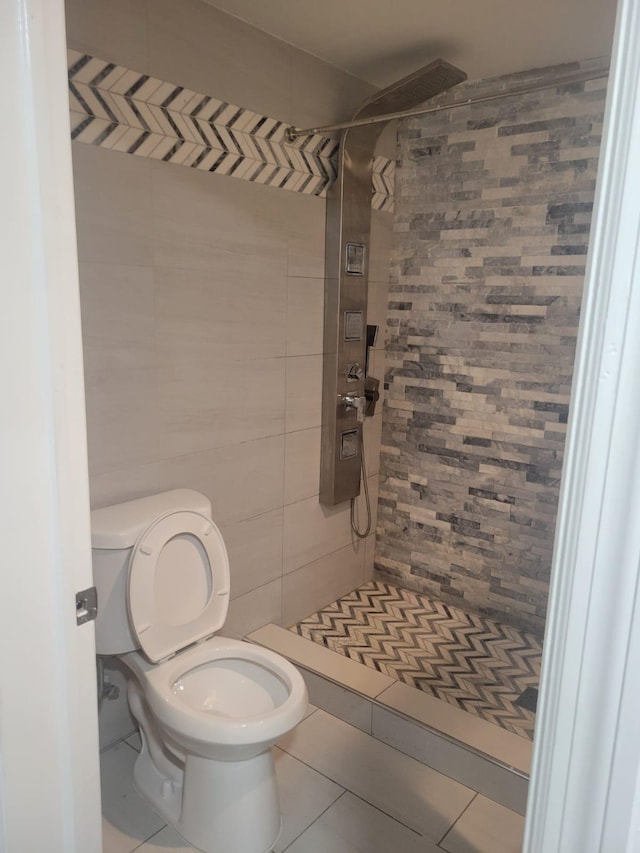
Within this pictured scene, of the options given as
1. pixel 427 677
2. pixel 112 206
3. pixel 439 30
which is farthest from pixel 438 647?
pixel 439 30

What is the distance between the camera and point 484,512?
2.75 meters

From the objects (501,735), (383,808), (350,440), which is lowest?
(383,808)

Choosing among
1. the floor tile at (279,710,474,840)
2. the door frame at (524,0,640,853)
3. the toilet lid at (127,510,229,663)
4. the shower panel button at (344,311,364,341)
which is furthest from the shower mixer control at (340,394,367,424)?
the door frame at (524,0,640,853)

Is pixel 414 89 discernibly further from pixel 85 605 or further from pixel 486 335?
pixel 85 605

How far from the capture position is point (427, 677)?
7.87 feet

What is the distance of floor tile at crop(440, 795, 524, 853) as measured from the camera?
1788 millimetres

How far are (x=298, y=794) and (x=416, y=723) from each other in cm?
44

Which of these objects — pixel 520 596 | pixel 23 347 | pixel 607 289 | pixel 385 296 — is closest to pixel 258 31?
pixel 385 296

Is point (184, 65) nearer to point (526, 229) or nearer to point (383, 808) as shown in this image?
point (526, 229)

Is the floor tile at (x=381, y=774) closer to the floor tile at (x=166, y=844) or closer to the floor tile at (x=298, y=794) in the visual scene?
the floor tile at (x=298, y=794)

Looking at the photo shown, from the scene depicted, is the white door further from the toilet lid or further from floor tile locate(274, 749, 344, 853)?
floor tile locate(274, 749, 344, 853)

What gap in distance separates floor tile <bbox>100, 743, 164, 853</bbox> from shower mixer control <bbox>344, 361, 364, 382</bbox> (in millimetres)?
1613

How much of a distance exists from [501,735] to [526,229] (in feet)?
5.99

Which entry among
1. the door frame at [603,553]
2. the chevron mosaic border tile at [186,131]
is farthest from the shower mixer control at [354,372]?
the door frame at [603,553]
